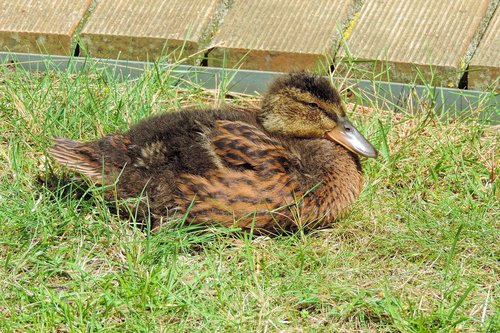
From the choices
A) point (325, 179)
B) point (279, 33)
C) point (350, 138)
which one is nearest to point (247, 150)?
point (325, 179)

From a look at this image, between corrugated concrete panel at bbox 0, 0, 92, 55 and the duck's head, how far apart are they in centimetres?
182

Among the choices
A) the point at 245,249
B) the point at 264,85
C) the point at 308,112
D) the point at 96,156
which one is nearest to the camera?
the point at 245,249

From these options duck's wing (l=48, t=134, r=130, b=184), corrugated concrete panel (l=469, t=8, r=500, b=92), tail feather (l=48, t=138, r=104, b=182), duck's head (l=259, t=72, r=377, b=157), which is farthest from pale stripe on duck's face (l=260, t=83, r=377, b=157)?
corrugated concrete panel (l=469, t=8, r=500, b=92)

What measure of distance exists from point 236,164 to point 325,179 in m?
0.48

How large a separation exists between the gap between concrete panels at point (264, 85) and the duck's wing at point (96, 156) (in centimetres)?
92

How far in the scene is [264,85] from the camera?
5832 mm

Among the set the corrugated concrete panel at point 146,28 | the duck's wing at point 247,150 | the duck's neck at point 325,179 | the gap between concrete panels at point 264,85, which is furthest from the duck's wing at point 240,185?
the corrugated concrete panel at point 146,28

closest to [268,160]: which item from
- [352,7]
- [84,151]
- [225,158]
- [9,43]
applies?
[225,158]

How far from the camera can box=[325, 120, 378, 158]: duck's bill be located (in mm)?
4965

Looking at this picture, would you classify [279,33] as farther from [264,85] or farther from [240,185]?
[240,185]

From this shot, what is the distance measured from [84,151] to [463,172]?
1.99m

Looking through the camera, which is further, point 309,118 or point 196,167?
point 309,118

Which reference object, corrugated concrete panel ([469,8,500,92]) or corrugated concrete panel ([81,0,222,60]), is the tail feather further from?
corrugated concrete panel ([469,8,500,92])

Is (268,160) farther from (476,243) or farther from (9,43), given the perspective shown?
(9,43)
